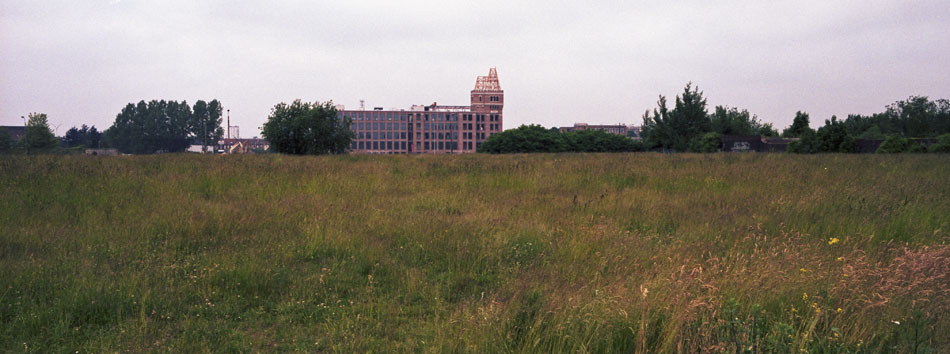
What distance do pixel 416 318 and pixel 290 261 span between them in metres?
2.03

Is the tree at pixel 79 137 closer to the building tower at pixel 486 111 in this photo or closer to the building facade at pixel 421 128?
the building facade at pixel 421 128

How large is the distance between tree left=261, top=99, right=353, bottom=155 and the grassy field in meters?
28.3

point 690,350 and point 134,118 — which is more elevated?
point 134,118

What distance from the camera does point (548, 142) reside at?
315 feet

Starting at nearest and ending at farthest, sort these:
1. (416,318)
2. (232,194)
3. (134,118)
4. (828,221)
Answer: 1. (416,318)
2. (828,221)
3. (232,194)
4. (134,118)

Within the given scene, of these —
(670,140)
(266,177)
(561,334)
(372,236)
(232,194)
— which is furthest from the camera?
(670,140)

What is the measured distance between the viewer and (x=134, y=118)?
99.1 m

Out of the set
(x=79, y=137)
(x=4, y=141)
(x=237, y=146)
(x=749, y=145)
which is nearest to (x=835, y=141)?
(x=749, y=145)

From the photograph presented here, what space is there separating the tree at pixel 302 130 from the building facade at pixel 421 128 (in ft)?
383

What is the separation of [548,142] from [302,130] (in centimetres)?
6583

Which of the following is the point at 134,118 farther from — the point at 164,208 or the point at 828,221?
the point at 828,221

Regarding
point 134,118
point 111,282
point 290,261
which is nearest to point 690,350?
point 290,261

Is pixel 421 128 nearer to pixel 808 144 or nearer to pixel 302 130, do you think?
pixel 302 130

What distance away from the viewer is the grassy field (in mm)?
3080
